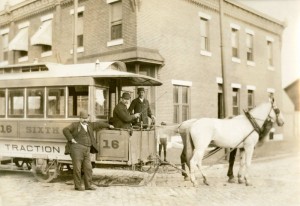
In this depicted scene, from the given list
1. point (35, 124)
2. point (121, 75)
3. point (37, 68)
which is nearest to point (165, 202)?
point (121, 75)

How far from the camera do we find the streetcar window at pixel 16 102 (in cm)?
870

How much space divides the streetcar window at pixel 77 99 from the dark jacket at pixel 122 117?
71 centimetres

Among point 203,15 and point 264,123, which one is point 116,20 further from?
point 264,123

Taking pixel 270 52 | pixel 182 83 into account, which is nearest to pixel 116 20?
pixel 182 83

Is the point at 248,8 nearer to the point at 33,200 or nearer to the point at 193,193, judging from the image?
the point at 193,193

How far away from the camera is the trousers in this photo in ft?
24.2

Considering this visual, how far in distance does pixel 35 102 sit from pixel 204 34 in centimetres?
996

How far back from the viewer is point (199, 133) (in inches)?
314

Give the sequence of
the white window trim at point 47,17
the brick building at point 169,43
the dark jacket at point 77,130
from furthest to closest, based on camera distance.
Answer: the white window trim at point 47,17 < the brick building at point 169,43 < the dark jacket at point 77,130

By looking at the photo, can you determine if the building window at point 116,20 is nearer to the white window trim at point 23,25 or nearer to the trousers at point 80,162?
the white window trim at point 23,25

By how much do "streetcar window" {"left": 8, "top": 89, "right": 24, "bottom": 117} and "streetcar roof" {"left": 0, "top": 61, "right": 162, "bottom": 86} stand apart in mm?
325

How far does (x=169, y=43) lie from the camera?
48.5 ft

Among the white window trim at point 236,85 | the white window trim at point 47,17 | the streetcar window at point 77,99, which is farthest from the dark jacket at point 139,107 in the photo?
the white window trim at point 236,85

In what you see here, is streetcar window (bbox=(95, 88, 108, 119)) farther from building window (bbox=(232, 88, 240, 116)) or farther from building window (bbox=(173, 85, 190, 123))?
building window (bbox=(232, 88, 240, 116))
